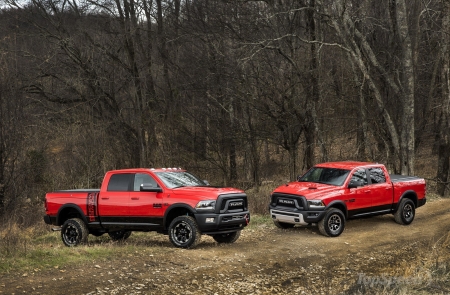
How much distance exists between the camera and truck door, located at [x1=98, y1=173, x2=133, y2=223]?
13.0 m

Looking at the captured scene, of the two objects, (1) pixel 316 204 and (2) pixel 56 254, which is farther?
(1) pixel 316 204

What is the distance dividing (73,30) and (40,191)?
34.5ft

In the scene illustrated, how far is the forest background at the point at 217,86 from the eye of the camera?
80.6 feet

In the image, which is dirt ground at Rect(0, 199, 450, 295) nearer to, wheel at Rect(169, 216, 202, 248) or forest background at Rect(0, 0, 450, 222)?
wheel at Rect(169, 216, 202, 248)

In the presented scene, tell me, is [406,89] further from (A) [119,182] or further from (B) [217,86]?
(A) [119,182]

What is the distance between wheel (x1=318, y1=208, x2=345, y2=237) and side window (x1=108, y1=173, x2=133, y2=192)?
499 centimetres

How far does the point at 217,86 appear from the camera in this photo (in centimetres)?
2806

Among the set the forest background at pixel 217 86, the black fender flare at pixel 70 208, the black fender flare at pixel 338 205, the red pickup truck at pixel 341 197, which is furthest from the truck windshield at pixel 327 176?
the forest background at pixel 217 86

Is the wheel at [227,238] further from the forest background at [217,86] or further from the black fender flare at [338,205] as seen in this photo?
the forest background at [217,86]

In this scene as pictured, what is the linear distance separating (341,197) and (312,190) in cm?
81

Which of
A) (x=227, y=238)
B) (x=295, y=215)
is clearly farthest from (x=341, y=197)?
(x=227, y=238)

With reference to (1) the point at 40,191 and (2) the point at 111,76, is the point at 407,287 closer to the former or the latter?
(1) the point at 40,191

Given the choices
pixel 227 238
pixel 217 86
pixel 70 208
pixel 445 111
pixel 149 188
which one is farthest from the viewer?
pixel 217 86

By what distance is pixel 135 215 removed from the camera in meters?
12.8
